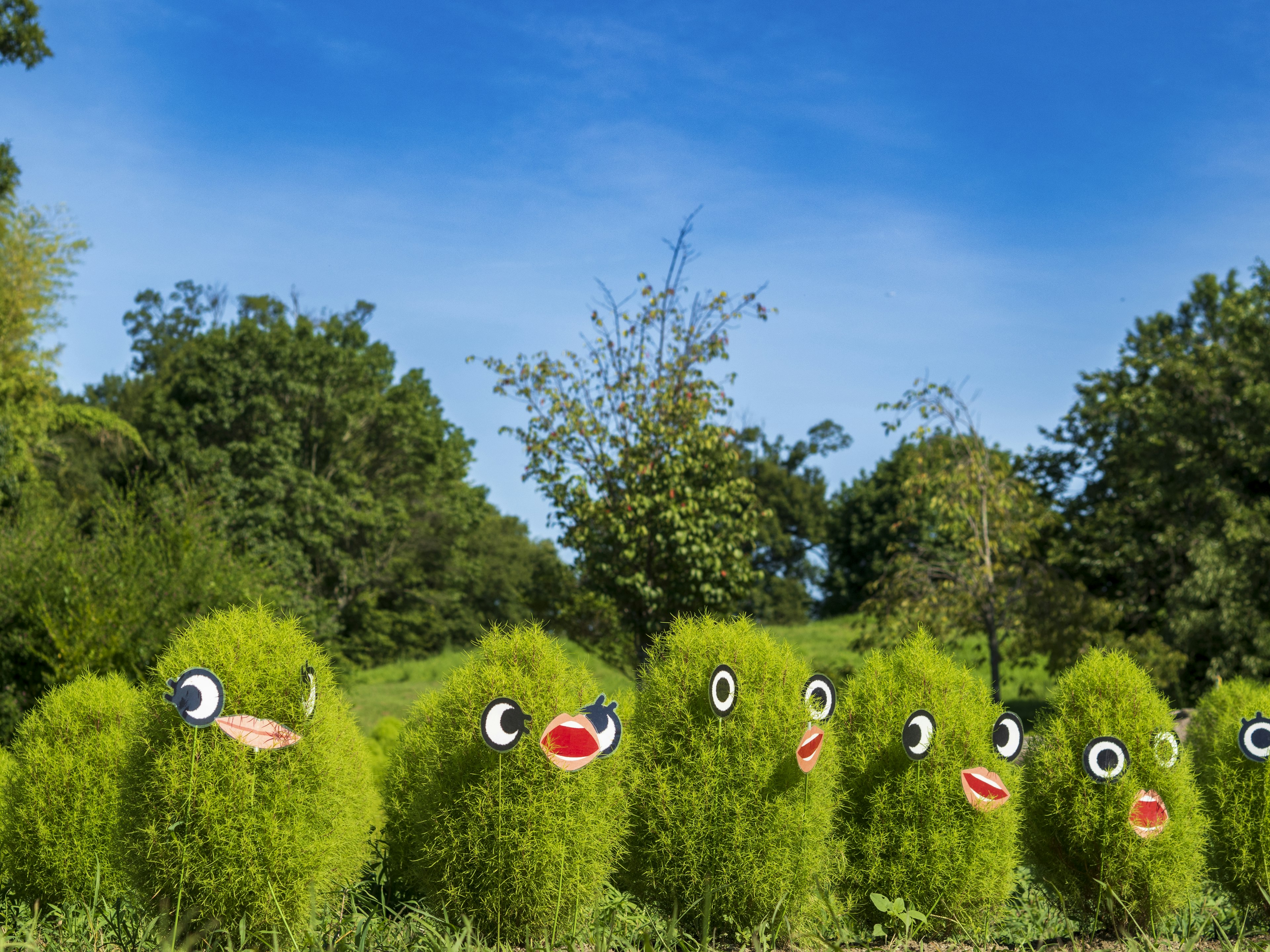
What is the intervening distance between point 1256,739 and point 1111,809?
3.77ft

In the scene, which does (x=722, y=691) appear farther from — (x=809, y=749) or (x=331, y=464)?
(x=331, y=464)

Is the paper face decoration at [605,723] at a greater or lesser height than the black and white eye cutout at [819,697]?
lesser

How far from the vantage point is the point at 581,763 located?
3773mm

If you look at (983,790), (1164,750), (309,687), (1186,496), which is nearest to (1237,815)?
(1164,750)

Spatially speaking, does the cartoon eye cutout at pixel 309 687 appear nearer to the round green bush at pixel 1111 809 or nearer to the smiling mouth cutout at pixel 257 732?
the smiling mouth cutout at pixel 257 732

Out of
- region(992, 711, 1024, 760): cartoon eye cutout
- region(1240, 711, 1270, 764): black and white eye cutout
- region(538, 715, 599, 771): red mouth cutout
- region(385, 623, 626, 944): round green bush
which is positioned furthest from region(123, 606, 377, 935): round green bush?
region(1240, 711, 1270, 764): black and white eye cutout

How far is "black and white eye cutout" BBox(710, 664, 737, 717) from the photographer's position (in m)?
4.15

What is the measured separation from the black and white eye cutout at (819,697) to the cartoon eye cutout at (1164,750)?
1885 mm

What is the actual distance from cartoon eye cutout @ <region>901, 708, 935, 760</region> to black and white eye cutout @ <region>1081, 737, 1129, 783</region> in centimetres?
94

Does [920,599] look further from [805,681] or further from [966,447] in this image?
[805,681]

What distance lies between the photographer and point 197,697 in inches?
141

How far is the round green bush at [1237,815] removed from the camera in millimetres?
5262

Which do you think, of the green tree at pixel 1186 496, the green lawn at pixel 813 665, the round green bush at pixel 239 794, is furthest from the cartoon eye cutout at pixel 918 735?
the green tree at pixel 1186 496

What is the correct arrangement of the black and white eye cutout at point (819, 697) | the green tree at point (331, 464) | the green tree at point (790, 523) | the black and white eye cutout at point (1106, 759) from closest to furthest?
the black and white eye cutout at point (819, 697), the black and white eye cutout at point (1106, 759), the green tree at point (331, 464), the green tree at point (790, 523)
